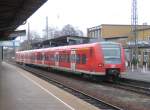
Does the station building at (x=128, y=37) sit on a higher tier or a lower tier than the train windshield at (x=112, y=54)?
higher

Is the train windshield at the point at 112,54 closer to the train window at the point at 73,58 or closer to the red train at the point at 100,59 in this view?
the red train at the point at 100,59

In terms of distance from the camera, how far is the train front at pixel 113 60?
93.9ft

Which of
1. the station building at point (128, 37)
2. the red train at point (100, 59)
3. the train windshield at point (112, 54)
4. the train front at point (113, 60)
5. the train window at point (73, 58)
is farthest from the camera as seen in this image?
the station building at point (128, 37)

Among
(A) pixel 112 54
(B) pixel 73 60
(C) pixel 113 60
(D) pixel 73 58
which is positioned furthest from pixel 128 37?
(C) pixel 113 60

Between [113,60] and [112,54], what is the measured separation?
0.40 metres

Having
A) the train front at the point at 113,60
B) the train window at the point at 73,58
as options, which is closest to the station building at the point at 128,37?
the train window at the point at 73,58

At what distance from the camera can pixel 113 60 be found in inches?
1143

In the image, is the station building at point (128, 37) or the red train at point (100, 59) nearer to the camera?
the red train at point (100, 59)

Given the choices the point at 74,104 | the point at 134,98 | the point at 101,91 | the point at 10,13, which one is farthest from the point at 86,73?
the point at 74,104

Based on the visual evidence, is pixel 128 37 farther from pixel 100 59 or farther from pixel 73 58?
pixel 100 59

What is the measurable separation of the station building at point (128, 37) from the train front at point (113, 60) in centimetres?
872

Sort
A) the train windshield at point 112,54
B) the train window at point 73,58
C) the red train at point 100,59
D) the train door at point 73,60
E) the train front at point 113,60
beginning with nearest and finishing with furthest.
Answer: the red train at point 100,59
the train front at point 113,60
the train windshield at point 112,54
the train door at point 73,60
the train window at point 73,58

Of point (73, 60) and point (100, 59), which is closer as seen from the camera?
point (100, 59)

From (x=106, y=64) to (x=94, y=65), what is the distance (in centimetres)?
76
